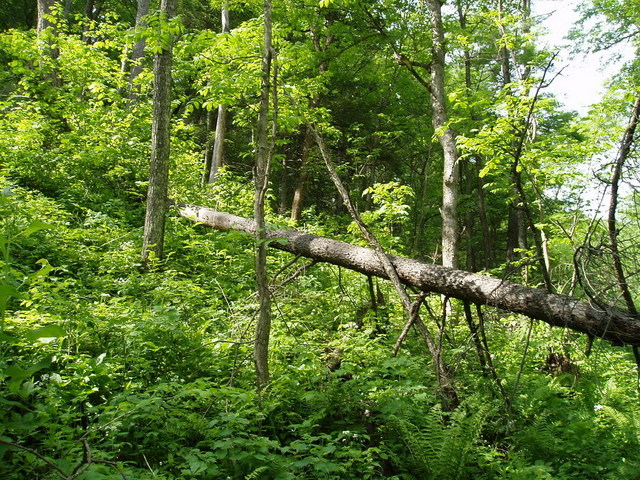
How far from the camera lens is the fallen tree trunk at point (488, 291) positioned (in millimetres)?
3799

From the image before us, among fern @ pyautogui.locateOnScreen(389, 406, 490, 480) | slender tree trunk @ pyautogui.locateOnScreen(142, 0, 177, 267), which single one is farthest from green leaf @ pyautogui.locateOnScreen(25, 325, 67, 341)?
slender tree trunk @ pyautogui.locateOnScreen(142, 0, 177, 267)

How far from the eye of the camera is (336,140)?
14180 millimetres

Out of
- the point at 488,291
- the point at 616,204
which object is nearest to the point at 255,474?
the point at 488,291

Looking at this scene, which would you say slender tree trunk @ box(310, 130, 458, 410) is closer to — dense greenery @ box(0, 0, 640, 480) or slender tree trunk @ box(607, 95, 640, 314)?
dense greenery @ box(0, 0, 640, 480)

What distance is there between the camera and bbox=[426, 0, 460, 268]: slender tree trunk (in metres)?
9.45

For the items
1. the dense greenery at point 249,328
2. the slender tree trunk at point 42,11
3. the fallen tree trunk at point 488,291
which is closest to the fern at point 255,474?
the dense greenery at point 249,328

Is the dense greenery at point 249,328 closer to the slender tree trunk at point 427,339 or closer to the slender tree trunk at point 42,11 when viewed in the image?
the slender tree trunk at point 427,339

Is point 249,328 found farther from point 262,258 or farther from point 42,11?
point 42,11

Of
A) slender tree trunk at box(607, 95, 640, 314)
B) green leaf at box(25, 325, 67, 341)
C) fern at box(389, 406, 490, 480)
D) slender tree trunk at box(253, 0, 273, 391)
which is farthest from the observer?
slender tree trunk at box(253, 0, 273, 391)

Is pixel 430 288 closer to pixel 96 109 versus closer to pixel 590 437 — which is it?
pixel 590 437

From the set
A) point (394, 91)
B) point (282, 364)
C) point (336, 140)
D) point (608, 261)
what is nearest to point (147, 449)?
point (282, 364)

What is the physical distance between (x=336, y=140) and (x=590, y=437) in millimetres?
11573

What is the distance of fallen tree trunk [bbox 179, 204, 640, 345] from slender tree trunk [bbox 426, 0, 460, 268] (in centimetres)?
414

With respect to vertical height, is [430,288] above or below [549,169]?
below
